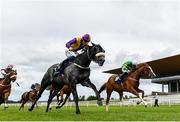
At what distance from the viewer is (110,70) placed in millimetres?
83375

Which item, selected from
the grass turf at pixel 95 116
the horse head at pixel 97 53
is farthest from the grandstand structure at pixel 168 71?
the horse head at pixel 97 53

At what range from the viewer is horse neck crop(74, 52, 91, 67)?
13.1 meters

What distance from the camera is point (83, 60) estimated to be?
1319 centimetres

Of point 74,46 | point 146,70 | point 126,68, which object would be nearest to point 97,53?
point 74,46

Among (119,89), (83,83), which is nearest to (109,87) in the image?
(119,89)

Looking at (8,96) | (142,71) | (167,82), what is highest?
(167,82)

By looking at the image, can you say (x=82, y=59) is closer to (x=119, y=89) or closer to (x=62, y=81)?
(x=62, y=81)

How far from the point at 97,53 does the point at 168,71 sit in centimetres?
6771

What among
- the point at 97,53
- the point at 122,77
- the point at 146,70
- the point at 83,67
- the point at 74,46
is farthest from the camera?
the point at 122,77

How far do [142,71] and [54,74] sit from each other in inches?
294

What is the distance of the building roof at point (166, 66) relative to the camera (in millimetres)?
67062

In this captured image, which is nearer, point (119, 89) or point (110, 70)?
point (119, 89)

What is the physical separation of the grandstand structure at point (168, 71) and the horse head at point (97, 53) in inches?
2065

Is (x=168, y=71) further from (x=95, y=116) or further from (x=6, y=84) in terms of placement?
(x=95, y=116)
